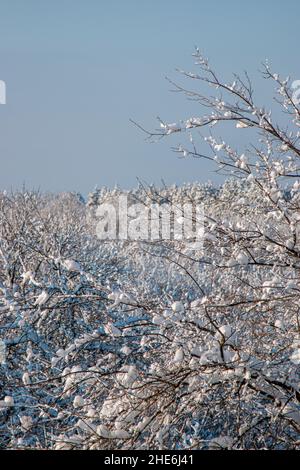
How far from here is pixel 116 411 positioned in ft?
13.1

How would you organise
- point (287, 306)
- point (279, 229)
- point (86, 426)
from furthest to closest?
1. point (279, 229)
2. point (287, 306)
3. point (86, 426)

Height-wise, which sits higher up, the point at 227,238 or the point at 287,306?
the point at 227,238

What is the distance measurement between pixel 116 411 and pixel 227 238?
6.62ft

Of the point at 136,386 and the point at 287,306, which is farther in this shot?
the point at 287,306
